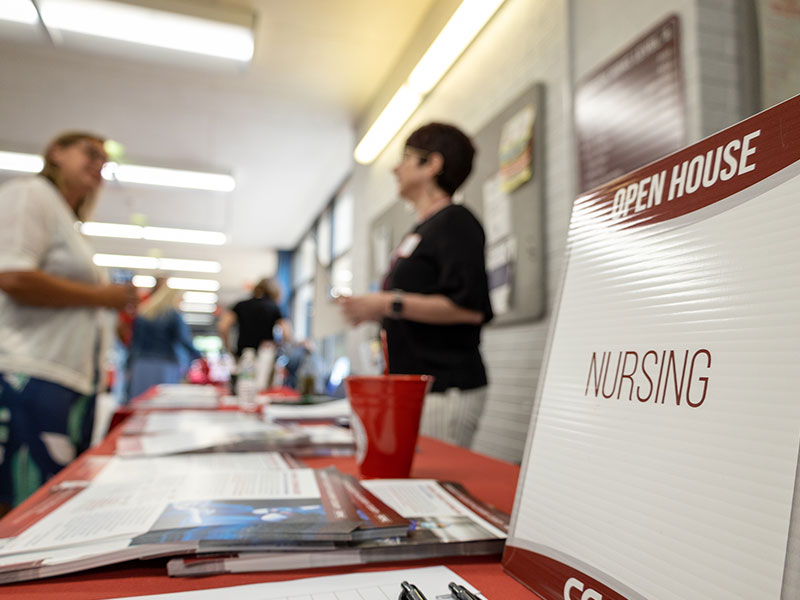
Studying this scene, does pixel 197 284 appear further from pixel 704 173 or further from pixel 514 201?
pixel 704 173

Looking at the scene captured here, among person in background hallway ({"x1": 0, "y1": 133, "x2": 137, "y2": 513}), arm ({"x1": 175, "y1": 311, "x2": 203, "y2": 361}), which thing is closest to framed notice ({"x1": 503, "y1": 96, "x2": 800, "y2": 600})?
person in background hallway ({"x1": 0, "y1": 133, "x2": 137, "y2": 513})

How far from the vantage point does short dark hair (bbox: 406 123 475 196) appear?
174cm

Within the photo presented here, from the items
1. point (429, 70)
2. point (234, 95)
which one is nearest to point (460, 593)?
point (429, 70)

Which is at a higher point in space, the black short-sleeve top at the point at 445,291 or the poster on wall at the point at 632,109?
the poster on wall at the point at 632,109

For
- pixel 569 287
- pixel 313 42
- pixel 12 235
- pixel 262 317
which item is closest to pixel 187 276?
pixel 262 317

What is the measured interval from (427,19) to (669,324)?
341 cm

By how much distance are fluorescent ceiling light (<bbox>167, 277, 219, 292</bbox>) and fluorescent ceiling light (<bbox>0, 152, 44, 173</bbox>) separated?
21.0ft

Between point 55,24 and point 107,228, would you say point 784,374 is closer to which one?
point 55,24

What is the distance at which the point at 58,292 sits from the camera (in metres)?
1.58

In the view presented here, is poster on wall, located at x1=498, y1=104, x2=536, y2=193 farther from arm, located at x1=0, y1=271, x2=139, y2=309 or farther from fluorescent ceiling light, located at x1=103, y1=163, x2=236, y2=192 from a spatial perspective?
fluorescent ceiling light, located at x1=103, y1=163, x2=236, y2=192

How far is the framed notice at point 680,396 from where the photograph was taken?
27cm

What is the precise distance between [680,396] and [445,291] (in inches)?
46.4

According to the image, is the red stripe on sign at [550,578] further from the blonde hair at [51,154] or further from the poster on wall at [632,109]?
the blonde hair at [51,154]

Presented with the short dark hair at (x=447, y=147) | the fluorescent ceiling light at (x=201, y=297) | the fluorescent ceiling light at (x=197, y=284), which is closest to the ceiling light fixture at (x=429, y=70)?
the short dark hair at (x=447, y=147)
